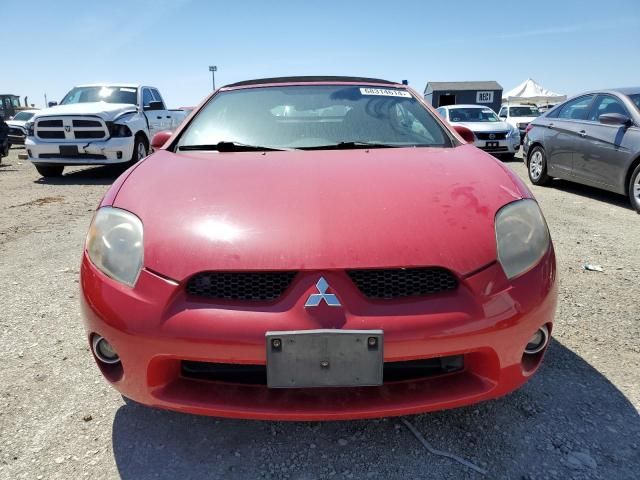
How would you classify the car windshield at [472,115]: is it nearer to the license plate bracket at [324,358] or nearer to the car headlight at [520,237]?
the car headlight at [520,237]

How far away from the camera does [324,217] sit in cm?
160

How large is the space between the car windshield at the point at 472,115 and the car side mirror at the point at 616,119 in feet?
20.3

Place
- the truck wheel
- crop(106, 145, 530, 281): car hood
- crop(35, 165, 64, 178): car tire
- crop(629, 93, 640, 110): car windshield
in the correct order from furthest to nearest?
1. crop(35, 165, 64, 178): car tire
2. the truck wheel
3. crop(629, 93, 640, 110): car windshield
4. crop(106, 145, 530, 281): car hood

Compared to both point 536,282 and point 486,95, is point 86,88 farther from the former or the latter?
point 486,95

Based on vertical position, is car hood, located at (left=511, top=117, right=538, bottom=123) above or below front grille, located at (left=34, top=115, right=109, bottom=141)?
below

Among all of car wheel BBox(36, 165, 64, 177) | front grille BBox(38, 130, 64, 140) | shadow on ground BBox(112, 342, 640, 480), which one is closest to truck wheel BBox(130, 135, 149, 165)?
front grille BBox(38, 130, 64, 140)

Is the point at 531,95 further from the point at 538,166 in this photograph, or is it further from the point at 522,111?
the point at 538,166

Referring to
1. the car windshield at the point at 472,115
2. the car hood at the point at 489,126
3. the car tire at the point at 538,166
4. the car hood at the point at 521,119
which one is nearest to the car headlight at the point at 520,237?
the car tire at the point at 538,166

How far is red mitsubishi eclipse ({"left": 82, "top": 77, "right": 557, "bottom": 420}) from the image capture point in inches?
55.4

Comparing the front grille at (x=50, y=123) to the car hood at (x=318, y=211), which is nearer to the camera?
the car hood at (x=318, y=211)

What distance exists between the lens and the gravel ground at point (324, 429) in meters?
1.62

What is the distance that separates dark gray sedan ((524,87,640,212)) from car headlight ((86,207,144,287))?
5468 mm

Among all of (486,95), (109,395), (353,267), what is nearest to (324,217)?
(353,267)

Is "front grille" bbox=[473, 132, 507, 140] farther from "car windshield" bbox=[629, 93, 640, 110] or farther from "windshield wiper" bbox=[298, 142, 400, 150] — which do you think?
"windshield wiper" bbox=[298, 142, 400, 150]
